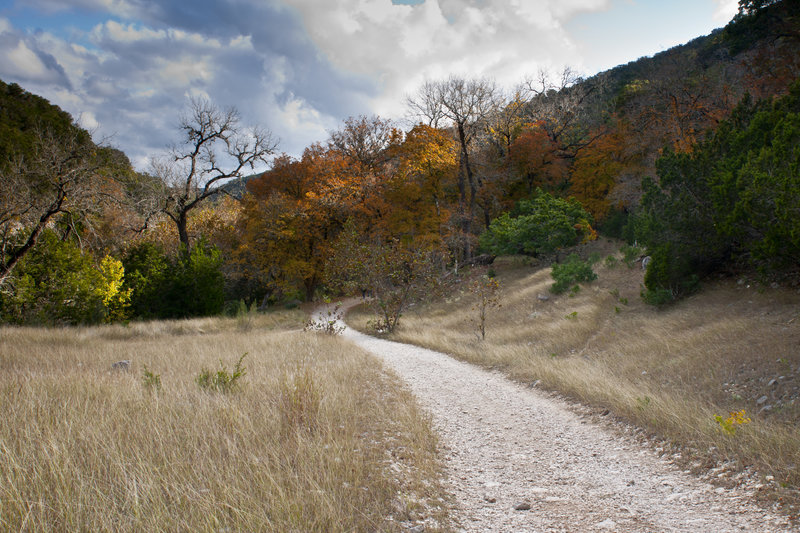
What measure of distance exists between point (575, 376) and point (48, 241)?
803 inches

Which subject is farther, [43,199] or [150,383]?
[43,199]

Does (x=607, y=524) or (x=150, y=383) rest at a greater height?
(x=150, y=383)

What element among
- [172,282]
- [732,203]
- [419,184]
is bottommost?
[732,203]

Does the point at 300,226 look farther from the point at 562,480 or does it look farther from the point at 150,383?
the point at 562,480

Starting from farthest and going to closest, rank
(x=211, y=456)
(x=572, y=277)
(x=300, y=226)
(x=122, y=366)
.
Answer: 1. (x=300, y=226)
2. (x=572, y=277)
3. (x=122, y=366)
4. (x=211, y=456)

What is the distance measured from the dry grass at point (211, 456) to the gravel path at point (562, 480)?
45 cm

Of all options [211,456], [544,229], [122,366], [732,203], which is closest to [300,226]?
[544,229]

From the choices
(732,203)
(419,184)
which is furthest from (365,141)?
(732,203)

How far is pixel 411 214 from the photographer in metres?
26.0

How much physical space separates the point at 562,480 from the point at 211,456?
10.6ft

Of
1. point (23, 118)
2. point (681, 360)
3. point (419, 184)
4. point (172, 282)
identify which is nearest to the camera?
point (681, 360)

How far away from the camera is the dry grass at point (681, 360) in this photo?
4156 mm

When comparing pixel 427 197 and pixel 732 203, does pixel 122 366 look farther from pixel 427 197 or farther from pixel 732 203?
pixel 427 197

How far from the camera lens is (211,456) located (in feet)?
11.5
